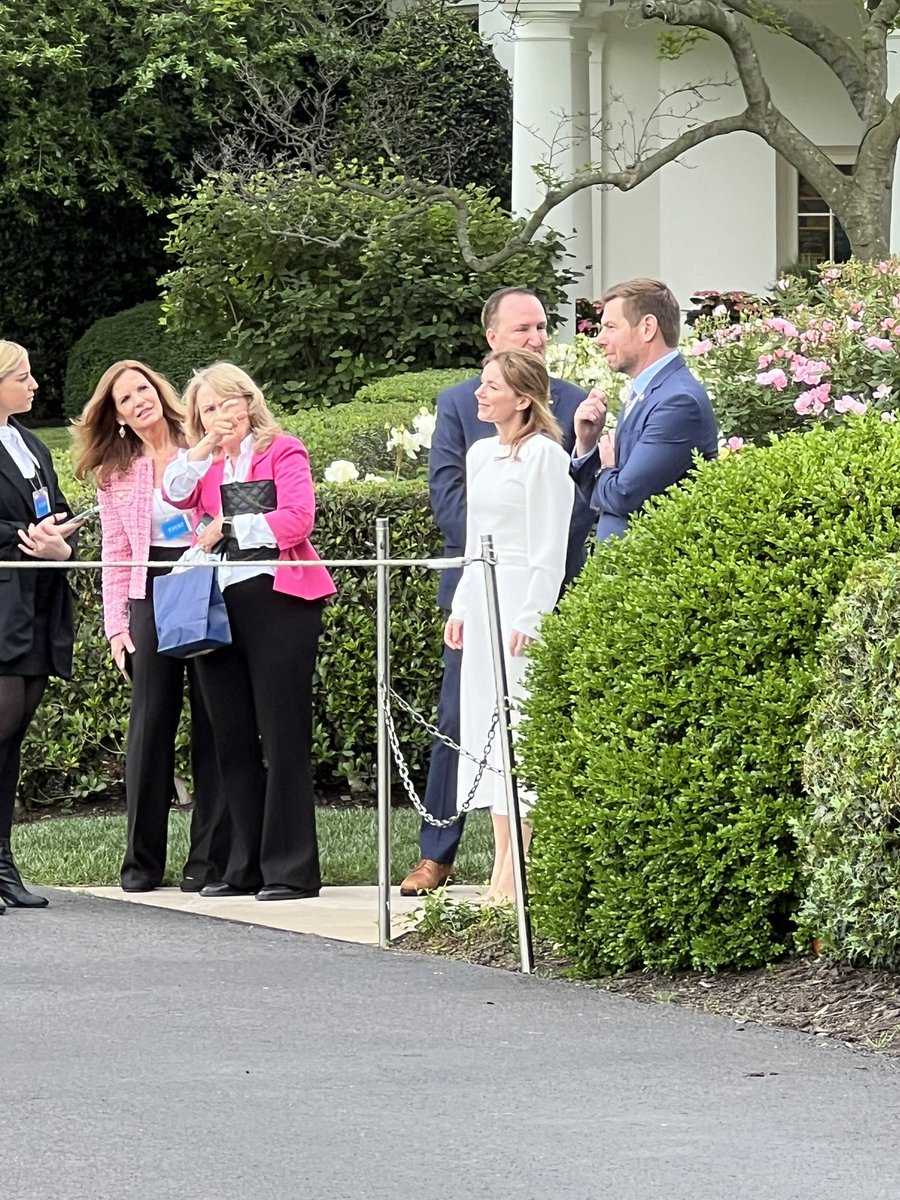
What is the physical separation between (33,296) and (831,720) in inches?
965

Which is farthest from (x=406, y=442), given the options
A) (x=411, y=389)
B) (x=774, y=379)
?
(x=411, y=389)

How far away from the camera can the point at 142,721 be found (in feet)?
27.6

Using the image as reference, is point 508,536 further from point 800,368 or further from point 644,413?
point 800,368

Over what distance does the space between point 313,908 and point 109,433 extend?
6.33 ft

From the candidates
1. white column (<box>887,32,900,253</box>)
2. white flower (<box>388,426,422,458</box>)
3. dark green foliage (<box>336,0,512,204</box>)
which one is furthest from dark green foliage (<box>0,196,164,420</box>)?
white flower (<box>388,426,422,458</box>)

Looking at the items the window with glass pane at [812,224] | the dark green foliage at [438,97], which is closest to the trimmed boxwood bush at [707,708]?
the window with glass pane at [812,224]

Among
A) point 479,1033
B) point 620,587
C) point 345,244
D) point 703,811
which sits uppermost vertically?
point 345,244

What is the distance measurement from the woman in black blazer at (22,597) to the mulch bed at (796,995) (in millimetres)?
2115

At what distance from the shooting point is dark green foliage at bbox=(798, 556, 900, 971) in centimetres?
592

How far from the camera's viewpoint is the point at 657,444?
7.22 metres

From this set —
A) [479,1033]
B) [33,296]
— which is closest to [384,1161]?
[479,1033]

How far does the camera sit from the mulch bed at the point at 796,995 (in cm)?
579

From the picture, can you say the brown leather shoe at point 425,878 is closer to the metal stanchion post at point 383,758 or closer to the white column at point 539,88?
the metal stanchion post at point 383,758

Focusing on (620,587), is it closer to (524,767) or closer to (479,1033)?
(524,767)
